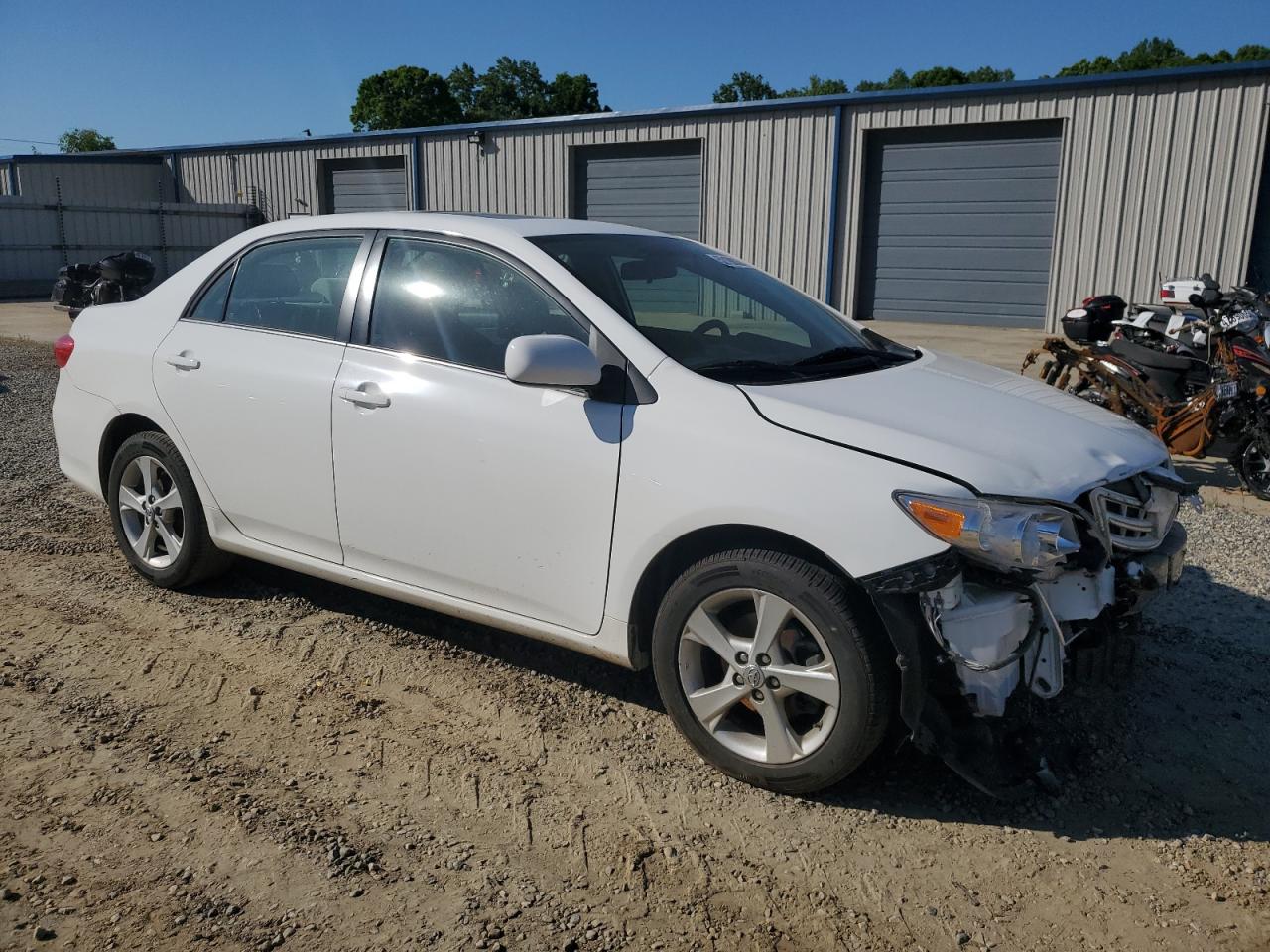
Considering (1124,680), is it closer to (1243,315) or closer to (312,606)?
(312,606)

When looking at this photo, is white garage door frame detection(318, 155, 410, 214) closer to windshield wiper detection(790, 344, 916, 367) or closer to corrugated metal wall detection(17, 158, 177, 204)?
corrugated metal wall detection(17, 158, 177, 204)

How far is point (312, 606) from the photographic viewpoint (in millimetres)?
4641

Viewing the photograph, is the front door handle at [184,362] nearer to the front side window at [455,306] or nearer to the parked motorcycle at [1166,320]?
the front side window at [455,306]

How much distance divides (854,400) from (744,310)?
952 mm

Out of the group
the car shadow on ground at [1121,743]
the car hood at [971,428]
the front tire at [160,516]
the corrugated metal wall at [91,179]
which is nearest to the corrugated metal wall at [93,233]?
the corrugated metal wall at [91,179]

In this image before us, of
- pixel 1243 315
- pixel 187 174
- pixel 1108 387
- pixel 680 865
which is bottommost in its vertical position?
pixel 680 865

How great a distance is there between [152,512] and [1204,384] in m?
6.65

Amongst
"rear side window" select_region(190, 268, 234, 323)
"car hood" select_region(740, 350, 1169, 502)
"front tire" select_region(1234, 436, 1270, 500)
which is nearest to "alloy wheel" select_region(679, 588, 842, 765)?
"car hood" select_region(740, 350, 1169, 502)

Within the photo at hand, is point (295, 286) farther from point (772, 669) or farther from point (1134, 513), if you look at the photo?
point (1134, 513)

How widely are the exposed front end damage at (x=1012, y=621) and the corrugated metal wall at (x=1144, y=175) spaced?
13.4 m

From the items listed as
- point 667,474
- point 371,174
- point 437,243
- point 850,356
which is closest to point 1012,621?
point 667,474

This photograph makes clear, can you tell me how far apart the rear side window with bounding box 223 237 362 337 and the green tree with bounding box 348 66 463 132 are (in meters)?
76.0

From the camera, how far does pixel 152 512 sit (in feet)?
15.3

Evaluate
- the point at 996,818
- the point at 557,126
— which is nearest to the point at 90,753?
the point at 996,818
